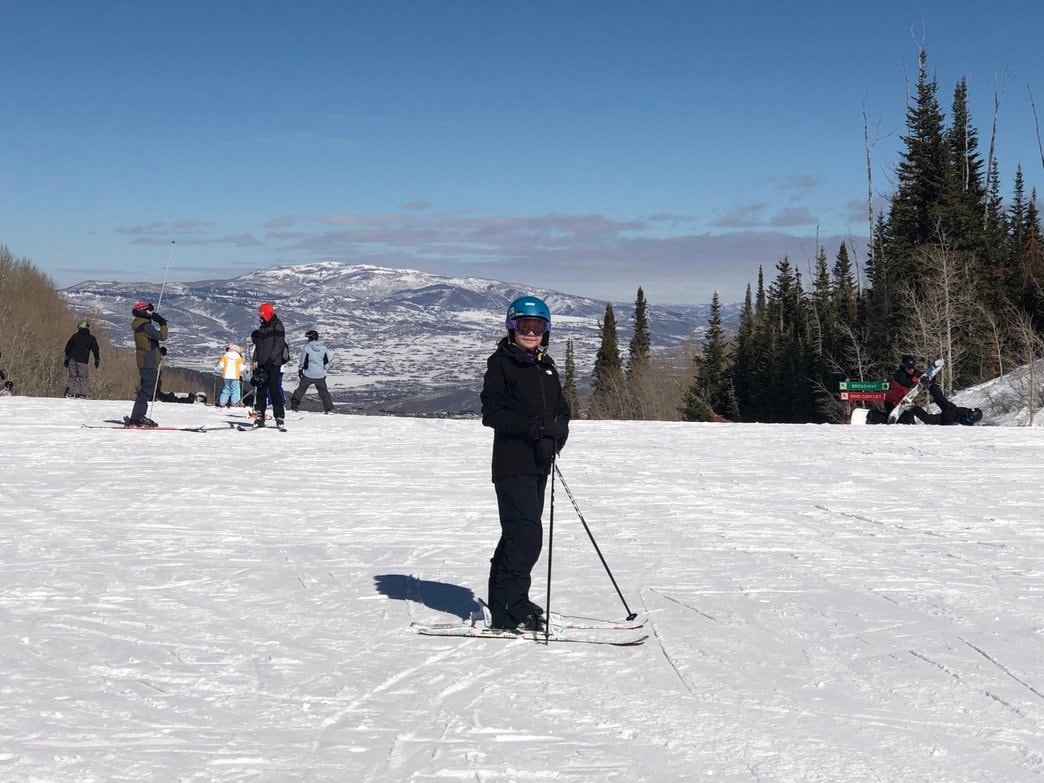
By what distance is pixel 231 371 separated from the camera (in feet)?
75.9

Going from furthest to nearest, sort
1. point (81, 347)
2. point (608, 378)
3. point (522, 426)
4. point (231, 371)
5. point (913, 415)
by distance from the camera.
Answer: point (608, 378), point (81, 347), point (231, 371), point (913, 415), point (522, 426)

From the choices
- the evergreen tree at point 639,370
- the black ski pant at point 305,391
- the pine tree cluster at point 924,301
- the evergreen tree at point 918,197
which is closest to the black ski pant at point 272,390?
the black ski pant at point 305,391

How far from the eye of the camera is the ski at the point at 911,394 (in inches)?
760

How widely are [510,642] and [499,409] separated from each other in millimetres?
1239

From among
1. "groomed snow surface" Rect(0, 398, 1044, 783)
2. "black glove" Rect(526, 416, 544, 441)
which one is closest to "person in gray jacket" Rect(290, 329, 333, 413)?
"groomed snow surface" Rect(0, 398, 1044, 783)

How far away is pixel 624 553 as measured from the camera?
795cm

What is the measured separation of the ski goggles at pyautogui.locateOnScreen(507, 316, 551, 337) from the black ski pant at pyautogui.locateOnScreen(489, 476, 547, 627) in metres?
0.77

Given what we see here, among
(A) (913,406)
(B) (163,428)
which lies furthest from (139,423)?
(A) (913,406)

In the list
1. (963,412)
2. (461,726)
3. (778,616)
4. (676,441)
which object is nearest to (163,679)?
(461,726)

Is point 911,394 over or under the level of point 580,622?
over

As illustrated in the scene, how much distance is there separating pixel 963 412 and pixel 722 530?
13.2 meters

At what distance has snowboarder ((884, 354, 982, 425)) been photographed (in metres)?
19.5

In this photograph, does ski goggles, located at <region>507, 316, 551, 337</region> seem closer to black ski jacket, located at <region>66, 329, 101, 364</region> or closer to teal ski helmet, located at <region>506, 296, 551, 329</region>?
teal ski helmet, located at <region>506, 296, 551, 329</region>

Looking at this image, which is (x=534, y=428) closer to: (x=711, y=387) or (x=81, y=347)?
(x=81, y=347)
